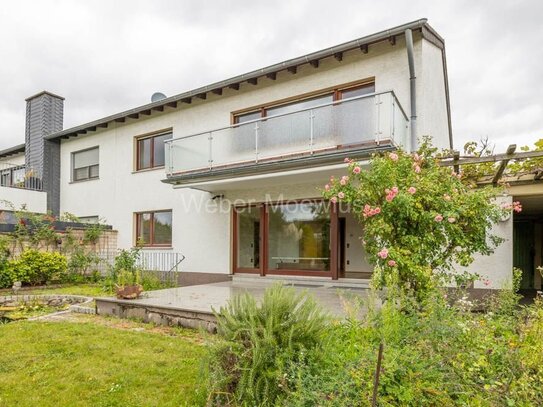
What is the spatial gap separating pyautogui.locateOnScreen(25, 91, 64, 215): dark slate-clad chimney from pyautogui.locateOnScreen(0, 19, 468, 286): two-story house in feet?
6.99

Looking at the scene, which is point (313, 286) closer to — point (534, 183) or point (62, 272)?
point (534, 183)

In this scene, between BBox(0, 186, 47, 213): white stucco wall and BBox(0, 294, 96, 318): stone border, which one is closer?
BBox(0, 294, 96, 318): stone border

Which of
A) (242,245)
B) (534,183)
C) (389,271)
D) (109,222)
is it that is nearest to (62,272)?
(109,222)

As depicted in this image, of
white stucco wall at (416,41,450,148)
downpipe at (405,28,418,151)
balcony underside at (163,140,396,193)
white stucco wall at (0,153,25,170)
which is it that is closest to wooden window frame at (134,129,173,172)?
balcony underside at (163,140,396,193)

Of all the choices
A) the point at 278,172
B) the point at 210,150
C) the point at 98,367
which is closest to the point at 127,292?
the point at 98,367

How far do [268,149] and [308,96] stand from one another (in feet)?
7.15

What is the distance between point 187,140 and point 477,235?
8630 millimetres

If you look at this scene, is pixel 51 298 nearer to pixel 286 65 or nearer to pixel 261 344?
pixel 261 344

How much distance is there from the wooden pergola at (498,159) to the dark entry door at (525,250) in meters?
7.13

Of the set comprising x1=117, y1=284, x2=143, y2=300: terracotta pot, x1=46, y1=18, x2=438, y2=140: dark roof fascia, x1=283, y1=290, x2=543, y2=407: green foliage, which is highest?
x1=46, y1=18, x2=438, y2=140: dark roof fascia

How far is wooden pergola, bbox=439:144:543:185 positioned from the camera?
685 cm

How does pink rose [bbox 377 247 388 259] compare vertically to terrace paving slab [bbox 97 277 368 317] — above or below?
above

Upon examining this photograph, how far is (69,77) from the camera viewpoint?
20.9 metres

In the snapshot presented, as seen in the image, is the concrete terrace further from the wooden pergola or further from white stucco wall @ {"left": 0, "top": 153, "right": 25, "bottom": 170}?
white stucco wall @ {"left": 0, "top": 153, "right": 25, "bottom": 170}
